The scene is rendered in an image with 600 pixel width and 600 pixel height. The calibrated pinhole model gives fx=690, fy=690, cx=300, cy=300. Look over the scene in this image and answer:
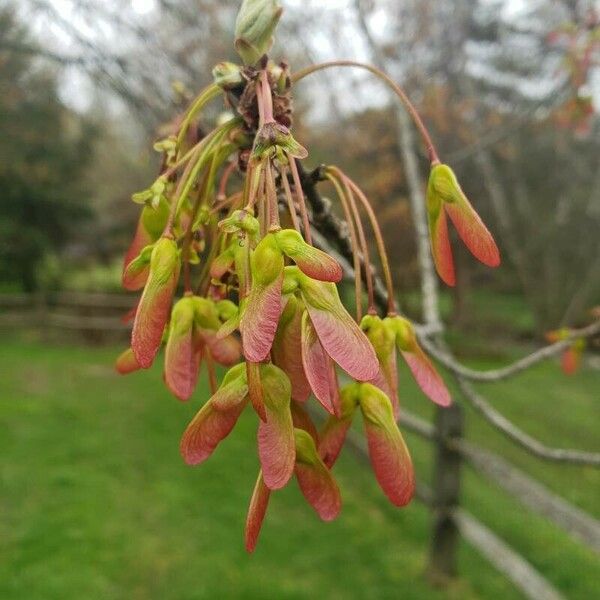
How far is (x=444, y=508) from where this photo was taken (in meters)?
3.39

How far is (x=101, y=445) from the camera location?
5.23 metres

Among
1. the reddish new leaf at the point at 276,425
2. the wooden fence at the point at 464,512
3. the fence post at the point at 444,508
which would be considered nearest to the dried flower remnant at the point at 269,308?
the reddish new leaf at the point at 276,425

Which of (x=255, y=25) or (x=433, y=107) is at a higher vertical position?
(x=433, y=107)

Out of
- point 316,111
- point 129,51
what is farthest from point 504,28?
point 129,51

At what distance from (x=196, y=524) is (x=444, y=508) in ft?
4.54

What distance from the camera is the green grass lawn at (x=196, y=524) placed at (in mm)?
3232

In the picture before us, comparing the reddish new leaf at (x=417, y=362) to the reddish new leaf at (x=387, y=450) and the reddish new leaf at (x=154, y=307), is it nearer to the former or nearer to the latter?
the reddish new leaf at (x=387, y=450)

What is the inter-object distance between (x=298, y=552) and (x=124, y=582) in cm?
90

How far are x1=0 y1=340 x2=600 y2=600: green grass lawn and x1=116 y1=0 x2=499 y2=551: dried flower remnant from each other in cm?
279

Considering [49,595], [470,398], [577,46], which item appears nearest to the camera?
[470,398]

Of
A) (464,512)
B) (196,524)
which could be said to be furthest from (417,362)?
(196,524)

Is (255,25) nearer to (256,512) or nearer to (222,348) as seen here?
(222,348)

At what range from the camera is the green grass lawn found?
3232 mm

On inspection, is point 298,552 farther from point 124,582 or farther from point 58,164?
point 58,164
